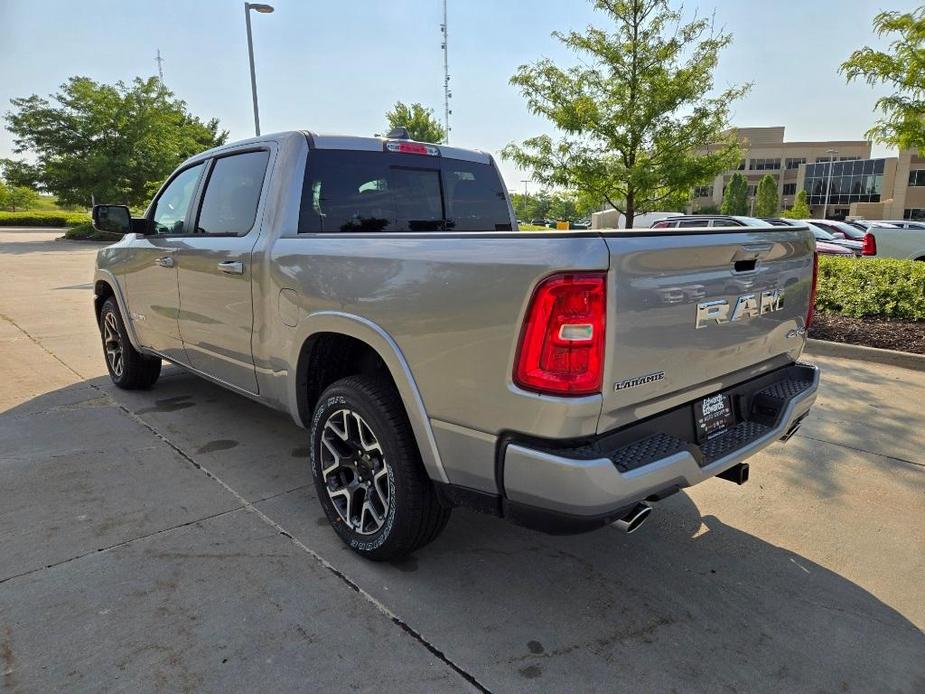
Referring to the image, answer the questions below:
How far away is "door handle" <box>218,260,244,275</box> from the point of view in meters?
3.39

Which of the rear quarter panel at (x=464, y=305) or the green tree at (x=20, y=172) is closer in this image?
the rear quarter panel at (x=464, y=305)

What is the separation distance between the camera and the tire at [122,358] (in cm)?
523

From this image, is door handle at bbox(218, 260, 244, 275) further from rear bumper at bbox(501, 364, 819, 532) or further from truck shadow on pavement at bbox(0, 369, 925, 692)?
rear bumper at bbox(501, 364, 819, 532)

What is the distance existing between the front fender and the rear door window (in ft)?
3.62

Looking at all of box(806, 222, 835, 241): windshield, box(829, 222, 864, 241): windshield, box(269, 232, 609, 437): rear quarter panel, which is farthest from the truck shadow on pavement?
box(829, 222, 864, 241): windshield

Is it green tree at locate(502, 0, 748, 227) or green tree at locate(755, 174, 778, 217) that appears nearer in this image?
green tree at locate(502, 0, 748, 227)

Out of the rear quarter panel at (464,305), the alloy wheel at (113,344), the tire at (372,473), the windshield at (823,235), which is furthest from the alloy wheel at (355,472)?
the windshield at (823,235)

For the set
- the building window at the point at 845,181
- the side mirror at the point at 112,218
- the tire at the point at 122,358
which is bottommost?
the tire at the point at 122,358

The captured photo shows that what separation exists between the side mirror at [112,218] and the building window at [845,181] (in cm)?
7517

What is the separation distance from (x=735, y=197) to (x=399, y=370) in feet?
233

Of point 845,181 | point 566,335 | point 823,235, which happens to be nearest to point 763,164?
point 845,181

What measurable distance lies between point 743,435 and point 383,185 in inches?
91.7

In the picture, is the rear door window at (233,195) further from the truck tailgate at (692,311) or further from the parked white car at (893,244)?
the parked white car at (893,244)

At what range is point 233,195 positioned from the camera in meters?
3.71
